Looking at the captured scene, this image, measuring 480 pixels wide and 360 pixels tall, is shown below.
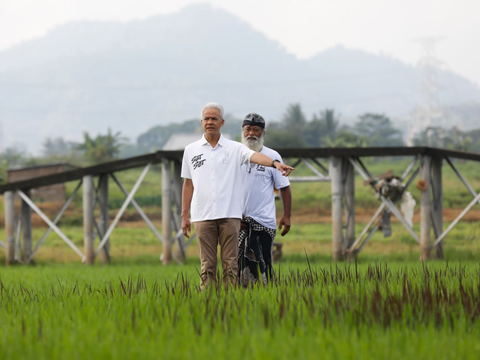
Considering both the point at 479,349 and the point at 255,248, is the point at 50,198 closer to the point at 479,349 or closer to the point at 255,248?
the point at 255,248

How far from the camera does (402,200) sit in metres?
14.8

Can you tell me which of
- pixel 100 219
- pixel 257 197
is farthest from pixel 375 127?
pixel 257 197

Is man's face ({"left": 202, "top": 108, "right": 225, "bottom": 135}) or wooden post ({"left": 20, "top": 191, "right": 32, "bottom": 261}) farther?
wooden post ({"left": 20, "top": 191, "right": 32, "bottom": 261})

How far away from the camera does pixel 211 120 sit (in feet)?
20.5

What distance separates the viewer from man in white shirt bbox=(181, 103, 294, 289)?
626 cm

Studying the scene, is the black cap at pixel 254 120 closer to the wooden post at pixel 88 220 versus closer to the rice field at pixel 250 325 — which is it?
the rice field at pixel 250 325

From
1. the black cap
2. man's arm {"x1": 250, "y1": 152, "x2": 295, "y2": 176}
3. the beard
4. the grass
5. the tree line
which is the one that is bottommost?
the grass

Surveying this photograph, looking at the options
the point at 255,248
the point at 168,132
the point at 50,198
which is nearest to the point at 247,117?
the point at 255,248

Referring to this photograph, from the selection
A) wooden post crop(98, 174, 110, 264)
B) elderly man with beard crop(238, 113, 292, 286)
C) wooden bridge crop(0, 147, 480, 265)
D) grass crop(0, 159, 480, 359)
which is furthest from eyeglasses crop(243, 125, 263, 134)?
wooden post crop(98, 174, 110, 264)

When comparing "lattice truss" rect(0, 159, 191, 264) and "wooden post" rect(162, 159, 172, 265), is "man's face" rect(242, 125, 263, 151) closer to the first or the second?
"lattice truss" rect(0, 159, 191, 264)

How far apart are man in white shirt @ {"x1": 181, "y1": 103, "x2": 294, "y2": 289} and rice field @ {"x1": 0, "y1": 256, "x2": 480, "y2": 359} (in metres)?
0.72

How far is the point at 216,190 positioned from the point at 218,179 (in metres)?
0.10

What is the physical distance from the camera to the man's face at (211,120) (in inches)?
246

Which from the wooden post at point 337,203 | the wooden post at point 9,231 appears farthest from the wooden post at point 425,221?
the wooden post at point 9,231
